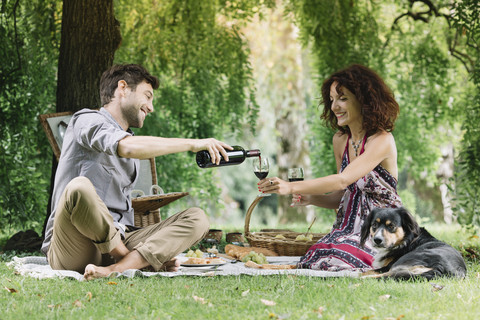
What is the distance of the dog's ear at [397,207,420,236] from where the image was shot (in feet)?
12.2

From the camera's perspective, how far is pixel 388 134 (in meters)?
4.18

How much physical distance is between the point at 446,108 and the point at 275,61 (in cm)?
603

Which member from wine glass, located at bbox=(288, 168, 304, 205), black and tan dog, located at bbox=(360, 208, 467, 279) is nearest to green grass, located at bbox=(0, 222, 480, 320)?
black and tan dog, located at bbox=(360, 208, 467, 279)

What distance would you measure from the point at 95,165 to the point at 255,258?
56.9 inches

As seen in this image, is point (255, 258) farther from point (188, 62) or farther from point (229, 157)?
point (188, 62)

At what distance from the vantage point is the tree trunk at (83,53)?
578cm

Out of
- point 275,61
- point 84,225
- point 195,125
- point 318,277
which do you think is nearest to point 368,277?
point 318,277

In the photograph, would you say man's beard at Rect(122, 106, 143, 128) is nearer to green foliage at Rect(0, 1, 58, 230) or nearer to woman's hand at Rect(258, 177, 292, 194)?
woman's hand at Rect(258, 177, 292, 194)

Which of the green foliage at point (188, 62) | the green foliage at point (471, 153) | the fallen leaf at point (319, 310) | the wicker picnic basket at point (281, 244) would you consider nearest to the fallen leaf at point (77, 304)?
the fallen leaf at point (319, 310)

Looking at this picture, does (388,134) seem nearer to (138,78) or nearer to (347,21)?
(138,78)

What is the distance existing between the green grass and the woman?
474 millimetres

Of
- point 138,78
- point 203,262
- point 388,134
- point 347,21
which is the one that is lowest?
point 203,262

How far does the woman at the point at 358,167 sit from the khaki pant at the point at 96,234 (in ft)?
2.84

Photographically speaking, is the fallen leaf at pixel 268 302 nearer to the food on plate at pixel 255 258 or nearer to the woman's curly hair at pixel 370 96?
the food on plate at pixel 255 258
